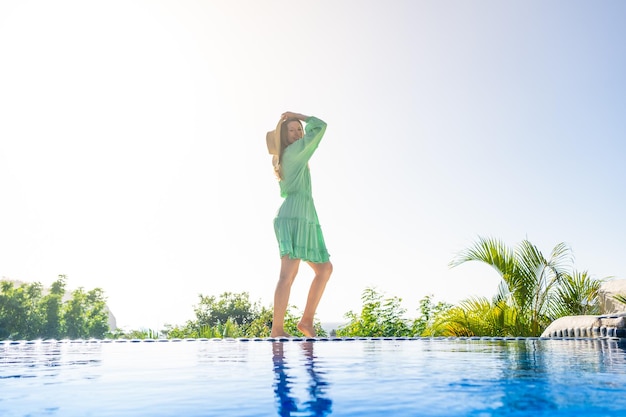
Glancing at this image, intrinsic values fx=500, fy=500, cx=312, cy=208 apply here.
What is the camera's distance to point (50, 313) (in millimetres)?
11023

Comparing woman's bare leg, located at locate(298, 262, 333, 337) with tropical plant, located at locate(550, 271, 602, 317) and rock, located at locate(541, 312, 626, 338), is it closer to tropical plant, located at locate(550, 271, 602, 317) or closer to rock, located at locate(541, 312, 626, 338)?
rock, located at locate(541, 312, 626, 338)

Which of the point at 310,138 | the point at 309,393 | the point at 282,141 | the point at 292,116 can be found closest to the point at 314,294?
the point at 310,138

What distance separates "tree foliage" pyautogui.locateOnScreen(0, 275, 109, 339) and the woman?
7.50m

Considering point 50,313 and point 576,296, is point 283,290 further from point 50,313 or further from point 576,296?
point 50,313

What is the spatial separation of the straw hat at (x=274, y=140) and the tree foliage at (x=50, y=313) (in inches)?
296

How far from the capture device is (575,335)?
20.7ft

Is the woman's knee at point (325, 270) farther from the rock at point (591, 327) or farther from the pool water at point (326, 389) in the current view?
the rock at point (591, 327)

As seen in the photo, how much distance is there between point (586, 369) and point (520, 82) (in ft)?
34.6

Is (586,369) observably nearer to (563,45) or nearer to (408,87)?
(408,87)

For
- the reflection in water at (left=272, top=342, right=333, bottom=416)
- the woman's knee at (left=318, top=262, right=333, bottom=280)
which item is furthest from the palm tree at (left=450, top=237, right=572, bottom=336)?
the reflection in water at (left=272, top=342, right=333, bottom=416)

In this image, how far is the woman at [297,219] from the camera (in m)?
5.62

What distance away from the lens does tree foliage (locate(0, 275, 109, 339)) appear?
34.9 feet

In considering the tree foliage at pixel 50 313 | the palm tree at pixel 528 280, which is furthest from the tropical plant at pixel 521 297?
the tree foliage at pixel 50 313

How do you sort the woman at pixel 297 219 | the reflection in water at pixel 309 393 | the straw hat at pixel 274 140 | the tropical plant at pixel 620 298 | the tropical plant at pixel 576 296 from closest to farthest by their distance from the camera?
the reflection in water at pixel 309 393 < the woman at pixel 297 219 < the straw hat at pixel 274 140 < the tropical plant at pixel 620 298 < the tropical plant at pixel 576 296
